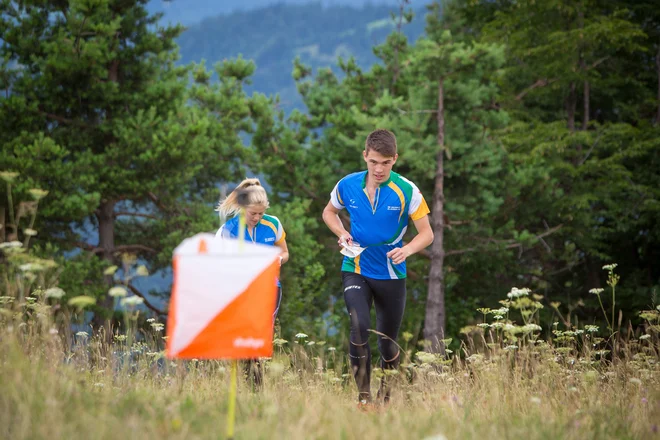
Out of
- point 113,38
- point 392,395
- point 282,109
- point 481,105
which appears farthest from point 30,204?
point 282,109

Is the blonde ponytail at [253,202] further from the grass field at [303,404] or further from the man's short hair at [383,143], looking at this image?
the grass field at [303,404]

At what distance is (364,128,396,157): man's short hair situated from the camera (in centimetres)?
550

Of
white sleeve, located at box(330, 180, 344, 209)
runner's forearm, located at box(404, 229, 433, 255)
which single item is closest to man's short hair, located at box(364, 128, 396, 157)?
white sleeve, located at box(330, 180, 344, 209)

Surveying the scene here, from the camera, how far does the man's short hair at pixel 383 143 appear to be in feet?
18.0

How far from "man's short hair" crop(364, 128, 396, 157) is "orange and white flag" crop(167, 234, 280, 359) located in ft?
8.76

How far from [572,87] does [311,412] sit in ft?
74.9

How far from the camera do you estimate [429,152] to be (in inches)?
810

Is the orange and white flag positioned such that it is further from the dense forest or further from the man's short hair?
the dense forest

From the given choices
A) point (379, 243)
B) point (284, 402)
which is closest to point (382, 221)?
point (379, 243)

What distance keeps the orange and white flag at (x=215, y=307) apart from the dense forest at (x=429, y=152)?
53.1 feet

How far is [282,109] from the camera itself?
99.9 ft

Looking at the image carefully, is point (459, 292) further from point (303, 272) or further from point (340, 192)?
point (340, 192)

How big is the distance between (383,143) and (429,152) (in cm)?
1534

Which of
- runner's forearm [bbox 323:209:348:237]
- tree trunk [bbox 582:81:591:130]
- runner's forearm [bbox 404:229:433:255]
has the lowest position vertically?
runner's forearm [bbox 404:229:433:255]
